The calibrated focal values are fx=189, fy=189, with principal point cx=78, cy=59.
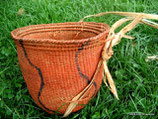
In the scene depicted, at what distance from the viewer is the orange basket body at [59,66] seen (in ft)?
2.60

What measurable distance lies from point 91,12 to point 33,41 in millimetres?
1246

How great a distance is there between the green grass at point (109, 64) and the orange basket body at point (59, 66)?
0.16 metres

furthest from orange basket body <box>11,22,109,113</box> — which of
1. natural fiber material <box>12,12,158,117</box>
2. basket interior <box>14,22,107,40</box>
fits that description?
basket interior <box>14,22,107,40</box>

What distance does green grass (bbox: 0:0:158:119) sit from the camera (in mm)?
1076

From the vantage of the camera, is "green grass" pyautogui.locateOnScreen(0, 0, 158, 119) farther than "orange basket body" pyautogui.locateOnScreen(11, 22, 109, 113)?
Yes

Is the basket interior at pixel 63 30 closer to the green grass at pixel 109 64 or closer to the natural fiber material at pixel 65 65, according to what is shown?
the natural fiber material at pixel 65 65

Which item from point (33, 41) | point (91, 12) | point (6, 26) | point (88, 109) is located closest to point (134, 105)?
point (88, 109)

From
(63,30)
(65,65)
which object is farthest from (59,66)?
(63,30)

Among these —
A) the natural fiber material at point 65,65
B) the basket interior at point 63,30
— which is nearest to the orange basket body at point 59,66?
the natural fiber material at point 65,65

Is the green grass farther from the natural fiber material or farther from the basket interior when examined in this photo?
the basket interior

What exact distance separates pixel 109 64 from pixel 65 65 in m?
0.65

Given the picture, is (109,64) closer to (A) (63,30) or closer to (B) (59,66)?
(A) (63,30)

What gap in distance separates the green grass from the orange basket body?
0.16 meters

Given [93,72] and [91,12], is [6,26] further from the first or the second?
[93,72]
